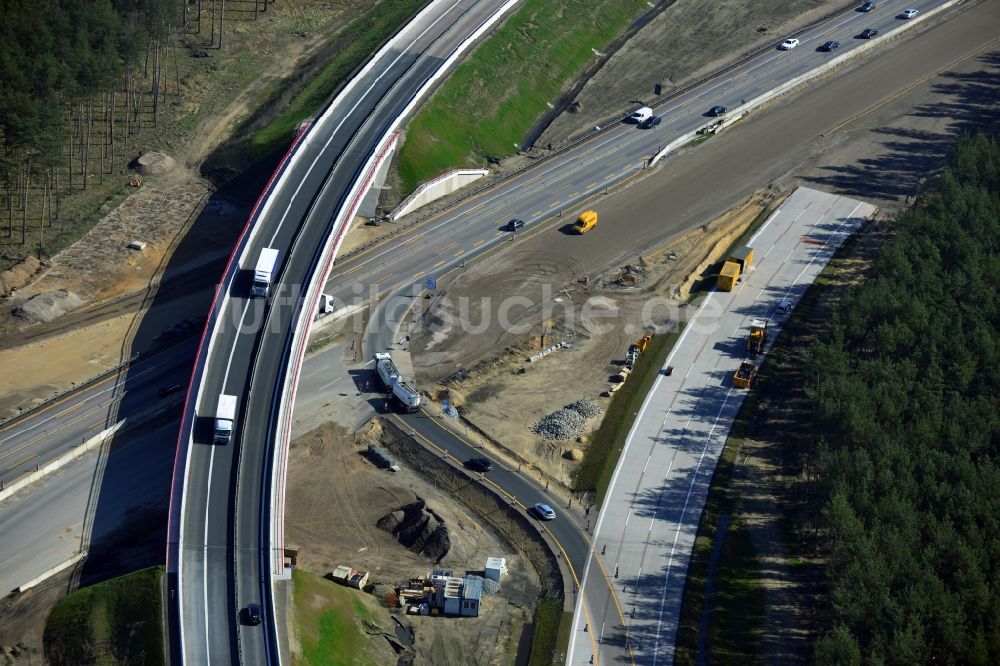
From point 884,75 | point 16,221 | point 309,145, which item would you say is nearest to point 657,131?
point 884,75

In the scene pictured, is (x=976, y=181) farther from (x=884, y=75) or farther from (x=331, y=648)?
(x=331, y=648)

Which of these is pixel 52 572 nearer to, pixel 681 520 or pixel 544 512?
pixel 544 512

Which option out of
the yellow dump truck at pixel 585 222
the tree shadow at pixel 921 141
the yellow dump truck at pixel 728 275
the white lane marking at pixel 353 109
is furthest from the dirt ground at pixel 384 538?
the tree shadow at pixel 921 141

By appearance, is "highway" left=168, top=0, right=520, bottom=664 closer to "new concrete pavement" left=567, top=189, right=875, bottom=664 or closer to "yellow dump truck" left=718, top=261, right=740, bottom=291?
"new concrete pavement" left=567, top=189, right=875, bottom=664

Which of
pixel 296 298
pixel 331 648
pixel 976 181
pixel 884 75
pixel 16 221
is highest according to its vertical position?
pixel 884 75

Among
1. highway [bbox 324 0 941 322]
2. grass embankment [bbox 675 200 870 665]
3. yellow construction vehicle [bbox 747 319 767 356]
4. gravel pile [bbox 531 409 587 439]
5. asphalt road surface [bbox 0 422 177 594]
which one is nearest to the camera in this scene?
grass embankment [bbox 675 200 870 665]

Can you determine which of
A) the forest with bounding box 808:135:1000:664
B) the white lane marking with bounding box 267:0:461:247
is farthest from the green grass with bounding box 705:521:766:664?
the white lane marking with bounding box 267:0:461:247
